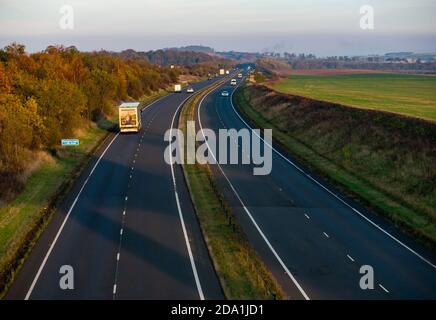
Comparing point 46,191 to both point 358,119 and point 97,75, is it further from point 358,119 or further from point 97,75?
point 97,75

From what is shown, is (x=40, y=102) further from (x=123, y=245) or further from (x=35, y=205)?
(x=123, y=245)

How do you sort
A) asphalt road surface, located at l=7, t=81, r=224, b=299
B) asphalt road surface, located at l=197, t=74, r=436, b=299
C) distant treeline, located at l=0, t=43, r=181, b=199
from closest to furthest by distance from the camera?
asphalt road surface, located at l=7, t=81, r=224, b=299
asphalt road surface, located at l=197, t=74, r=436, b=299
distant treeline, located at l=0, t=43, r=181, b=199

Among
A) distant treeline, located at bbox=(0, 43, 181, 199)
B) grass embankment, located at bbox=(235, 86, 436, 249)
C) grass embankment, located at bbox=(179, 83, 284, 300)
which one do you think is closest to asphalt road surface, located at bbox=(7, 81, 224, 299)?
grass embankment, located at bbox=(179, 83, 284, 300)

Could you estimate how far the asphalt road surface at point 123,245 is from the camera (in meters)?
20.4

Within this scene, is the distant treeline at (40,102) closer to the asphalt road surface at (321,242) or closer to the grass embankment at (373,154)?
the asphalt road surface at (321,242)

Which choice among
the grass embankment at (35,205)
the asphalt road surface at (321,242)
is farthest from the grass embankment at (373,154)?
the grass embankment at (35,205)

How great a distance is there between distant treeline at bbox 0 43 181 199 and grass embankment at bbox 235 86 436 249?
2205 cm

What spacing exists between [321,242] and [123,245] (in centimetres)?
1029

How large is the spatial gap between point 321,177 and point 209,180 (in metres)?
9.05

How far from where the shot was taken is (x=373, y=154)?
41656mm

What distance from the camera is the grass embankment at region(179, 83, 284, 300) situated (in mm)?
20203

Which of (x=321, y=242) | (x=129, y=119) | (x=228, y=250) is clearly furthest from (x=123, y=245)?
(x=129, y=119)

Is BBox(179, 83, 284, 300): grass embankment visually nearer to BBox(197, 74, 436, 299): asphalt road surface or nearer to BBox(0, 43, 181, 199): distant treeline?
BBox(197, 74, 436, 299): asphalt road surface

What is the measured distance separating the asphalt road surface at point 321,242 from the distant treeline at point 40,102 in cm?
1647
